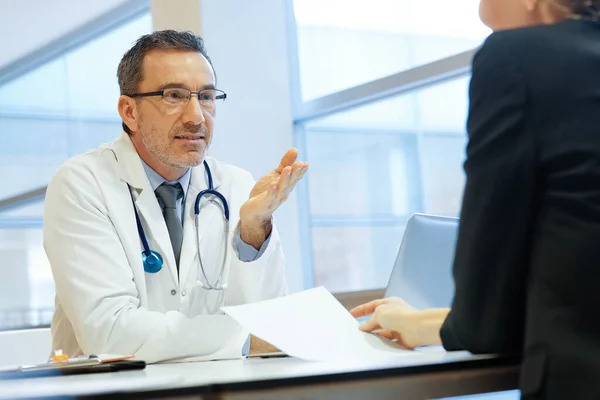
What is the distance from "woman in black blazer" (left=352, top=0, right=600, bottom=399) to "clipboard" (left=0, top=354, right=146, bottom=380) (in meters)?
0.51

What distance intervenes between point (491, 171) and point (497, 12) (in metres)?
0.28

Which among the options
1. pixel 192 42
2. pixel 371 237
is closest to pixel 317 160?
pixel 371 237

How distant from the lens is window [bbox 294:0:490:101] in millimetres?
3223

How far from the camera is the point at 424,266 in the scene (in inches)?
61.7

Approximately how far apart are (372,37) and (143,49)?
1564 mm

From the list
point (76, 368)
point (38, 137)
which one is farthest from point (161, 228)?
point (38, 137)

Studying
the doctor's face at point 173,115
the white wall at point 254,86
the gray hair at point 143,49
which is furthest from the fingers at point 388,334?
the white wall at point 254,86

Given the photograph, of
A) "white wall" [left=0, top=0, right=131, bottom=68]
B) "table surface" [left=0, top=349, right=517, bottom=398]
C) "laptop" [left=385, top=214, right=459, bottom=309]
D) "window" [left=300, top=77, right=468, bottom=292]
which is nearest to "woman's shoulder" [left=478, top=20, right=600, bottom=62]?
"table surface" [left=0, top=349, right=517, bottom=398]

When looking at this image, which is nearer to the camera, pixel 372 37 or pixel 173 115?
pixel 173 115

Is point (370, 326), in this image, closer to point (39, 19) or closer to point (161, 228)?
point (161, 228)

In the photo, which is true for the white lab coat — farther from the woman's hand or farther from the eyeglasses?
the woman's hand

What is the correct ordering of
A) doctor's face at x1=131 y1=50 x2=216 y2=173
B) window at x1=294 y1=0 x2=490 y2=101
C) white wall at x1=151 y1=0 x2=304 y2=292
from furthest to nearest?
white wall at x1=151 y1=0 x2=304 y2=292 → window at x1=294 y1=0 x2=490 y2=101 → doctor's face at x1=131 y1=50 x2=216 y2=173

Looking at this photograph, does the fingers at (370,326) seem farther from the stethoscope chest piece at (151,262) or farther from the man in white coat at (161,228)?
the stethoscope chest piece at (151,262)

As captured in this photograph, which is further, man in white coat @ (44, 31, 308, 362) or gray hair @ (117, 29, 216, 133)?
gray hair @ (117, 29, 216, 133)
